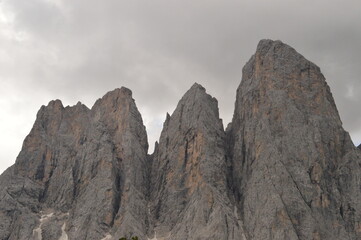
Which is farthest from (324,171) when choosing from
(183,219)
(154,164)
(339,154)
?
(154,164)

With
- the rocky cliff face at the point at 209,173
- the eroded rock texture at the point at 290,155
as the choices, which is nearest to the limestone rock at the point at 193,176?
the rocky cliff face at the point at 209,173

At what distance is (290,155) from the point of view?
155m

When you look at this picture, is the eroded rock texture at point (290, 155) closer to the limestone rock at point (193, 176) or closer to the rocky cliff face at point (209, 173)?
the rocky cliff face at point (209, 173)

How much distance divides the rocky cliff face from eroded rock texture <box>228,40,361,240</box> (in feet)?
1.12

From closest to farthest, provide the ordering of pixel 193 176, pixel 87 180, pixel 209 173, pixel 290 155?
pixel 290 155 → pixel 209 173 → pixel 193 176 → pixel 87 180

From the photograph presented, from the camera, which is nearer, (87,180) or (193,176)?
(193,176)

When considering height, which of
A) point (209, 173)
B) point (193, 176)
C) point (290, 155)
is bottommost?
point (193, 176)

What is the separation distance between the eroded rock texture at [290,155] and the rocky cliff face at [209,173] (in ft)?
1.12

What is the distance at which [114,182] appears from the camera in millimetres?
170625

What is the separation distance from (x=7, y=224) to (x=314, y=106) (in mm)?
105045

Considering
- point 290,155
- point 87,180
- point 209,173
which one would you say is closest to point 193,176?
point 209,173

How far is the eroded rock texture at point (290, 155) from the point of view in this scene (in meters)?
143

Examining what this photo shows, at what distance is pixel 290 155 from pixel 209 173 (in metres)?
24.9

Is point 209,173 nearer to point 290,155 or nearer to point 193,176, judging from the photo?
point 193,176
